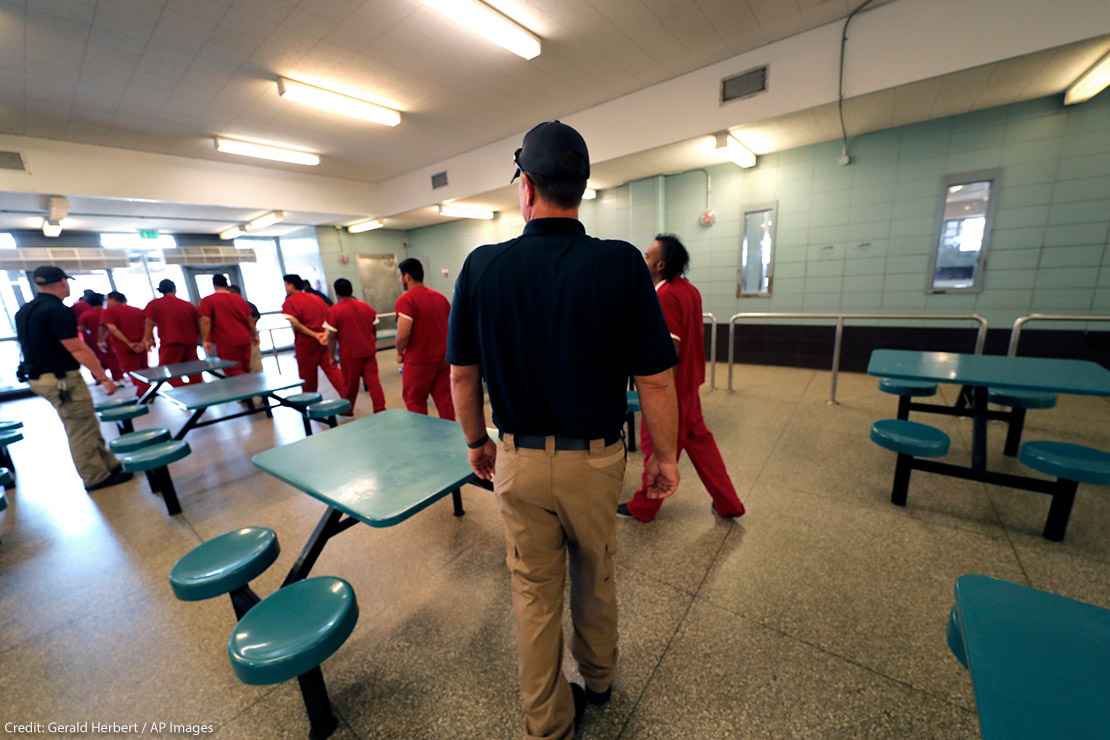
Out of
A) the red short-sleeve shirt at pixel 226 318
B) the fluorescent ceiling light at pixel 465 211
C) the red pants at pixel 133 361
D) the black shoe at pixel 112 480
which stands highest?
the fluorescent ceiling light at pixel 465 211

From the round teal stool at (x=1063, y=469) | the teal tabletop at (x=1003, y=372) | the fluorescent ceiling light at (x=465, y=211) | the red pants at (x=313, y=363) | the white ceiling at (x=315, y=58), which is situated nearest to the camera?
the round teal stool at (x=1063, y=469)

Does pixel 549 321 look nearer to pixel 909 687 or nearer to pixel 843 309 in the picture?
pixel 909 687

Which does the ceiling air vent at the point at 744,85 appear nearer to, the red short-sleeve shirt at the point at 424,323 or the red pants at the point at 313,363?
the red short-sleeve shirt at the point at 424,323

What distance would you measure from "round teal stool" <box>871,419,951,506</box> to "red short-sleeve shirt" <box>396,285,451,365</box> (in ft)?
9.79

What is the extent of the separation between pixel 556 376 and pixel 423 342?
7.70 feet

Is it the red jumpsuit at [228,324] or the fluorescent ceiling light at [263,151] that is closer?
the red jumpsuit at [228,324]

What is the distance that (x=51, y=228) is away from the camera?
6.46m

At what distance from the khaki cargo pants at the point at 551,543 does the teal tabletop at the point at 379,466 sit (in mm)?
372

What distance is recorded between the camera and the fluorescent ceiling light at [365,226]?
318 inches

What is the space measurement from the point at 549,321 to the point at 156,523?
133 inches

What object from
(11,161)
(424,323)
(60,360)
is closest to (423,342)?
(424,323)

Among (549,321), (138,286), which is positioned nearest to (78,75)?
(549,321)

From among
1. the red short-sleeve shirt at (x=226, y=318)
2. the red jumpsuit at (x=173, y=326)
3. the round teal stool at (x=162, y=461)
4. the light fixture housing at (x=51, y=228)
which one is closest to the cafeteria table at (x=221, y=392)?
the round teal stool at (x=162, y=461)

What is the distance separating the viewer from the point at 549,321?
0.99m
